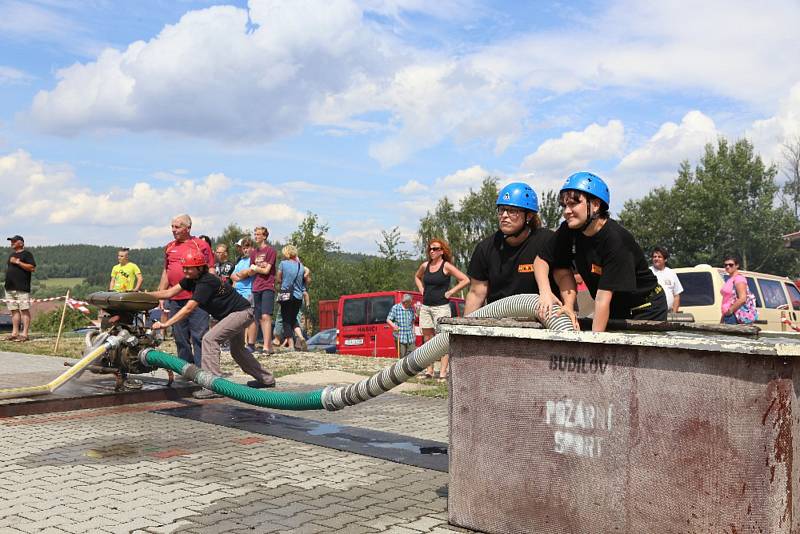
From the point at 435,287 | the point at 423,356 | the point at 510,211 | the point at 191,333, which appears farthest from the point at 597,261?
the point at 191,333

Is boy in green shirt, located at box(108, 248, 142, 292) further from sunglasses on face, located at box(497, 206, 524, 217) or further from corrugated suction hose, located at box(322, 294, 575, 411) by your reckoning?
sunglasses on face, located at box(497, 206, 524, 217)

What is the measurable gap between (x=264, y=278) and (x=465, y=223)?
52.8 metres

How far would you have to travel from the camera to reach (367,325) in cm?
1998

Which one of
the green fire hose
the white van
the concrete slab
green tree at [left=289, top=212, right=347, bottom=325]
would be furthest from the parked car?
green tree at [left=289, top=212, right=347, bottom=325]

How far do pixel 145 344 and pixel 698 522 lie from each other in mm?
6880

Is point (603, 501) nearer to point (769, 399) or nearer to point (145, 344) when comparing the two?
point (769, 399)

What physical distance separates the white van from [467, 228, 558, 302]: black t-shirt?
7994 millimetres

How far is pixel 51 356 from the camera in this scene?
48.7 ft

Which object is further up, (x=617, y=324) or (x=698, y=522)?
(x=617, y=324)

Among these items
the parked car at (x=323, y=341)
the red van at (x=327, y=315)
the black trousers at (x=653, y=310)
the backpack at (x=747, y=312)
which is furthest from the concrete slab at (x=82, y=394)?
the red van at (x=327, y=315)

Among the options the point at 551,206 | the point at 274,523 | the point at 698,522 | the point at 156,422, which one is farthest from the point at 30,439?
the point at 551,206

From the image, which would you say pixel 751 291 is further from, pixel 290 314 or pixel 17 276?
pixel 17 276

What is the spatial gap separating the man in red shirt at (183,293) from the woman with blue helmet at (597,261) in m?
5.98

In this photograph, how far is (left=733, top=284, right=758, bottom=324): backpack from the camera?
1370 centimetres
